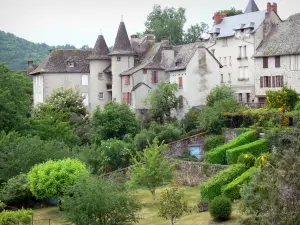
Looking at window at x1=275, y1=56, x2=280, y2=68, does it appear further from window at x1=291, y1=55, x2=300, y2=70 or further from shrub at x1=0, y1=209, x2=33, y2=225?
shrub at x1=0, y1=209, x2=33, y2=225

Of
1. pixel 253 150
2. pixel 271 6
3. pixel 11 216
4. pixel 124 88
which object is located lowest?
pixel 11 216

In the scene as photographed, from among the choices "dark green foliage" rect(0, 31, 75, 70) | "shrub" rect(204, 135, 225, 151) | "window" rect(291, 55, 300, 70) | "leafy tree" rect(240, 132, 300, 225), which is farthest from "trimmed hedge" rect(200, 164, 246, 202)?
"dark green foliage" rect(0, 31, 75, 70)

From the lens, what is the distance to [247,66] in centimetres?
7006

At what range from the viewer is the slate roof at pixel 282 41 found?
208 feet

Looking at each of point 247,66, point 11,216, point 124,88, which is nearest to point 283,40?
point 247,66

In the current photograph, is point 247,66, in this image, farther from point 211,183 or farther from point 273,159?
point 273,159

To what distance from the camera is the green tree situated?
338 feet

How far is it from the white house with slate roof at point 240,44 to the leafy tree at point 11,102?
66.6 ft

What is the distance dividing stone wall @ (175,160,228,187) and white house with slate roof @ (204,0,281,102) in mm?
21373

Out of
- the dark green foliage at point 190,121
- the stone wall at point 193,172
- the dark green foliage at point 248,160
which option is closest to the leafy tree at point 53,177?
the stone wall at point 193,172

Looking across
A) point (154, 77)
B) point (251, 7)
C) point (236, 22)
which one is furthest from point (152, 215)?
point (251, 7)

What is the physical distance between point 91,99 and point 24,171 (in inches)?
1154

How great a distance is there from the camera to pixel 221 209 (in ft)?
116

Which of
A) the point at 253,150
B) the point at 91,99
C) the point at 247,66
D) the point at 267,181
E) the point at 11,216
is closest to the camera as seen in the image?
the point at 267,181
